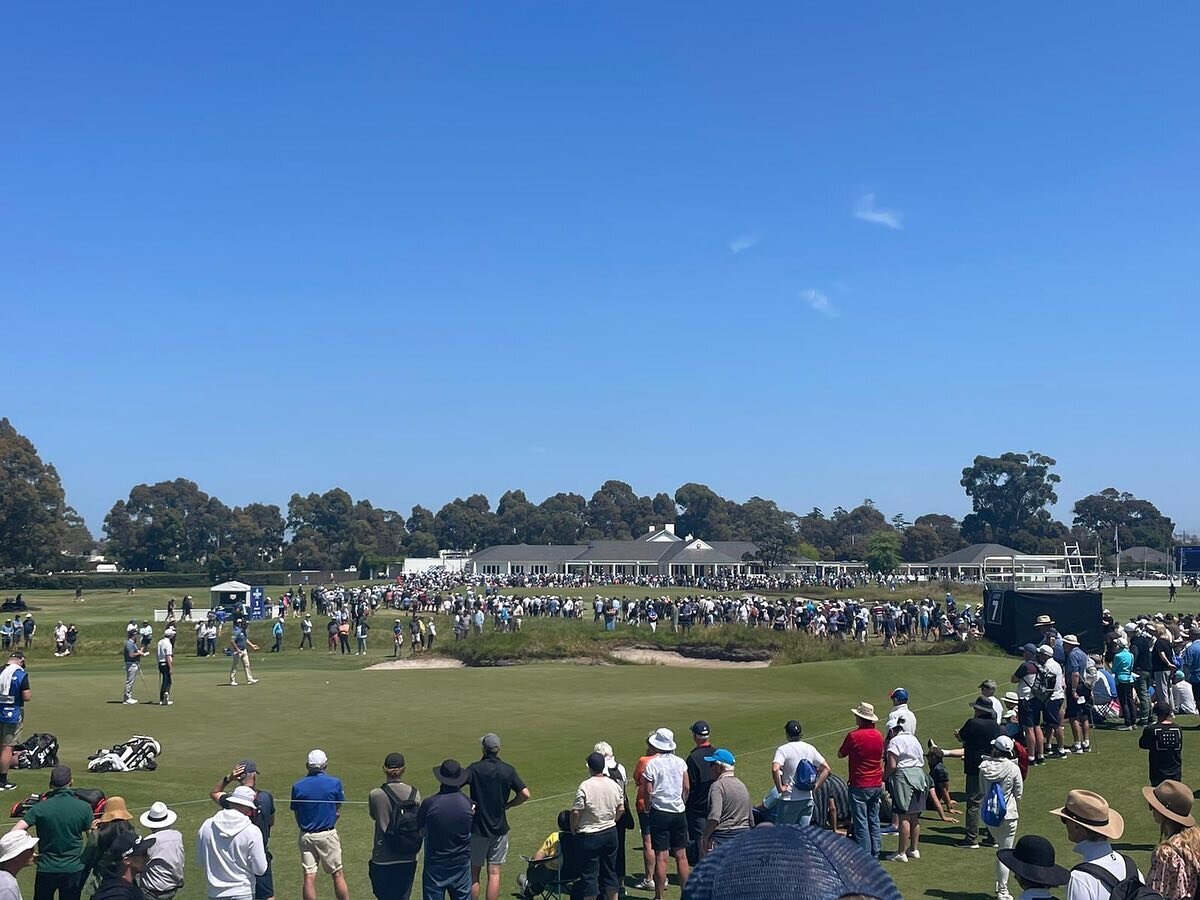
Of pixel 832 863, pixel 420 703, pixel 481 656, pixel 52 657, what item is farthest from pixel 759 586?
pixel 832 863

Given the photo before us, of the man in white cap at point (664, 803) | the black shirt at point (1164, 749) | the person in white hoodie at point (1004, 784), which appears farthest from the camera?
the black shirt at point (1164, 749)

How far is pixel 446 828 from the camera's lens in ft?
30.6

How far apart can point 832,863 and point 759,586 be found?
3166 inches

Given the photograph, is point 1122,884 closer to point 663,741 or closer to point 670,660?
point 663,741

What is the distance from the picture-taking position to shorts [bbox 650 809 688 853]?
10.5 metres

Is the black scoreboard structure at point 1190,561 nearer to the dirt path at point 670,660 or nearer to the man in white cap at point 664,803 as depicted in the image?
the dirt path at point 670,660

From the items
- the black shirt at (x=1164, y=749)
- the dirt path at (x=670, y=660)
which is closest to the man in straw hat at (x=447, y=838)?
the black shirt at (x=1164, y=749)

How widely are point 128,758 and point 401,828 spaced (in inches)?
388

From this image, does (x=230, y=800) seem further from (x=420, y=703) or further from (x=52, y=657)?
(x=52, y=657)

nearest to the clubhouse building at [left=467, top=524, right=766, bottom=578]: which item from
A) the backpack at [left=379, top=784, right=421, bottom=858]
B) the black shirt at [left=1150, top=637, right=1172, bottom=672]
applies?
the black shirt at [left=1150, top=637, right=1172, bottom=672]

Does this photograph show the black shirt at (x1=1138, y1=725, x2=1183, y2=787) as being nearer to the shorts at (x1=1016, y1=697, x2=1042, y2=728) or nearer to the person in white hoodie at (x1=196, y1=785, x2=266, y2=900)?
the shorts at (x1=1016, y1=697, x2=1042, y2=728)

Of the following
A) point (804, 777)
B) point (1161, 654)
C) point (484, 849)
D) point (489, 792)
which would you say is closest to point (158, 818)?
point (489, 792)

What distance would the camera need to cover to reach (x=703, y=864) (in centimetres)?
254

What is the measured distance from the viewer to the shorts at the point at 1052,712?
53.8 ft
